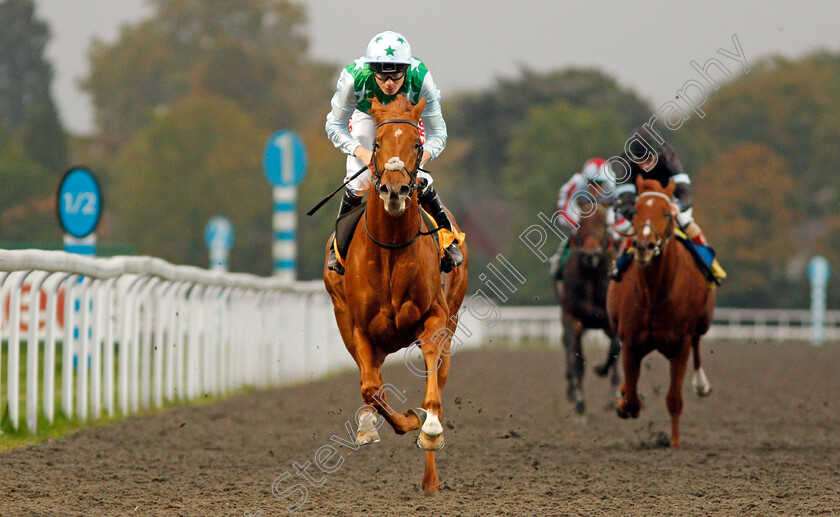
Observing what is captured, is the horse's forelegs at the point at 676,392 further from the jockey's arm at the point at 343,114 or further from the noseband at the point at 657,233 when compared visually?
the jockey's arm at the point at 343,114

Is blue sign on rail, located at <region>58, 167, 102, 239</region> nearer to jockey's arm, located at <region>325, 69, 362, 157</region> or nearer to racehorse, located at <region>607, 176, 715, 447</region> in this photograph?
jockey's arm, located at <region>325, 69, 362, 157</region>

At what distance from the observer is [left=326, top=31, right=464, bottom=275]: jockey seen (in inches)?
245

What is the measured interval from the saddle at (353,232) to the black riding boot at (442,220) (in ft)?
0.15

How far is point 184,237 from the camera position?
4834 centimetres

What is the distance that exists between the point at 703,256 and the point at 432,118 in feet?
10.5

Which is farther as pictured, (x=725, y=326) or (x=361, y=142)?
(x=725, y=326)

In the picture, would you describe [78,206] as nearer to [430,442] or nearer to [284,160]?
[430,442]

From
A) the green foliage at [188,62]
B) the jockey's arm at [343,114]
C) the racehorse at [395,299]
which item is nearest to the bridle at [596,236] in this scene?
the jockey's arm at [343,114]

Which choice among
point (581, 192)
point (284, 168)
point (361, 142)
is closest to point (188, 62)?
point (284, 168)

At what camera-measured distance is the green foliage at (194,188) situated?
48219 millimetres

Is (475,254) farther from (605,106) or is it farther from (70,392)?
(70,392)

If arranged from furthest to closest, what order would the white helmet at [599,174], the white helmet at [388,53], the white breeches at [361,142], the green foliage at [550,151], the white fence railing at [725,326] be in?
the green foliage at [550,151] → the white fence railing at [725,326] → the white helmet at [599,174] → the white breeches at [361,142] → the white helmet at [388,53]

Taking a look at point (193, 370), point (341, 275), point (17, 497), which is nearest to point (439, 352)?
point (341, 275)

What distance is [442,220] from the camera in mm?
6699
